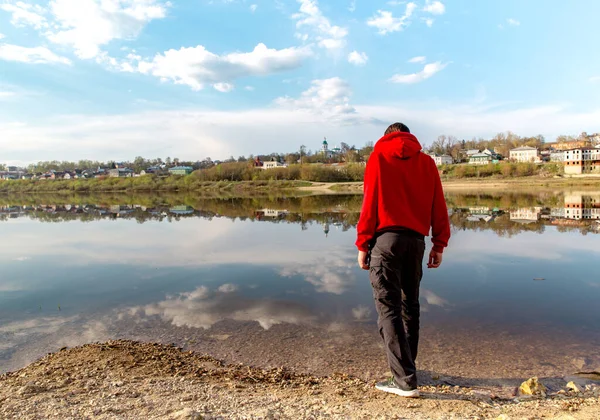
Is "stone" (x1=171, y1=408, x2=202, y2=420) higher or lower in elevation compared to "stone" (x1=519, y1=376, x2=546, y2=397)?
higher

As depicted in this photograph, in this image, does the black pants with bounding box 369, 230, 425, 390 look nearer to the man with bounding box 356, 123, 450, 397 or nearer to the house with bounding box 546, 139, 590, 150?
the man with bounding box 356, 123, 450, 397

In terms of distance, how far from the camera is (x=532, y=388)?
4531 millimetres

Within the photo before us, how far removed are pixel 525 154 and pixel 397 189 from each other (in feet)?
500

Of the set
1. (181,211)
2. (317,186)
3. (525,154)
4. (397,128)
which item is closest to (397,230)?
(397,128)

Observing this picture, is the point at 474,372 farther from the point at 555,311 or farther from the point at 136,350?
the point at 136,350

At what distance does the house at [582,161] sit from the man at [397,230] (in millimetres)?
101991

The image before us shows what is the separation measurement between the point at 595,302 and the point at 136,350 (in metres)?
8.80

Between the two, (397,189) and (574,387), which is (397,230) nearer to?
(397,189)

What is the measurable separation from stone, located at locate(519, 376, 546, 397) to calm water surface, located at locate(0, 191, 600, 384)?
55cm

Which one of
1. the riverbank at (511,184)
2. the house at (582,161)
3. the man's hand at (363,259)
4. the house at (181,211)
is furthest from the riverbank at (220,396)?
the house at (582,161)

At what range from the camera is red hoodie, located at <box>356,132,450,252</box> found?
3.99 meters

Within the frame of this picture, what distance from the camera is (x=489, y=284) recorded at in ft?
31.9

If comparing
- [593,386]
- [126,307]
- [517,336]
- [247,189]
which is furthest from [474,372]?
[247,189]

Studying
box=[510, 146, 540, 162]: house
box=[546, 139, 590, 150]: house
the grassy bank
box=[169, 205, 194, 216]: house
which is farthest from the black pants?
box=[546, 139, 590, 150]: house
